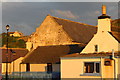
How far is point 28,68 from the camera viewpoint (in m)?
50.0

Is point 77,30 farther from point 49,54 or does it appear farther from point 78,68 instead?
point 78,68

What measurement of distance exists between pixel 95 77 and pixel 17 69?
27.5 m

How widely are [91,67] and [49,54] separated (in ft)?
61.3

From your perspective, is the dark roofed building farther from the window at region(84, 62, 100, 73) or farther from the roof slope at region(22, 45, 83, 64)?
the window at region(84, 62, 100, 73)

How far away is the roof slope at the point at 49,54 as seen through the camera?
47531 millimetres

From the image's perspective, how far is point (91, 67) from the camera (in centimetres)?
3159

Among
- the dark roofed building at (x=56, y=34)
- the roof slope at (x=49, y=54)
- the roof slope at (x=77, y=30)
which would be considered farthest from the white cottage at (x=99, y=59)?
the roof slope at (x=77, y=30)

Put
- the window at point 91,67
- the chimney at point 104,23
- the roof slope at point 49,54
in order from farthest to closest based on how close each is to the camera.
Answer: the roof slope at point 49,54 → the chimney at point 104,23 → the window at point 91,67

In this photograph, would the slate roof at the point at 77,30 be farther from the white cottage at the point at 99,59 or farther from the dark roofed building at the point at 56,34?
the white cottage at the point at 99,59

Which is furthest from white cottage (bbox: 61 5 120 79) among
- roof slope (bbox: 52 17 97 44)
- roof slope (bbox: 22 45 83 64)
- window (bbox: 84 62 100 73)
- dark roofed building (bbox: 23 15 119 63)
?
roof slope (bbox: 52 17 97 44)

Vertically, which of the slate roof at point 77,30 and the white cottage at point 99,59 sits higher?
the slate roof at point 77,30

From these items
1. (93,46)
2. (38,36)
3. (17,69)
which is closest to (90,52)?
(93,46)

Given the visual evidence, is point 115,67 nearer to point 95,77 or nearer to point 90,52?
point 95,77

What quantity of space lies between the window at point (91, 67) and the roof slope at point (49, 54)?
Result: 48.4ft
